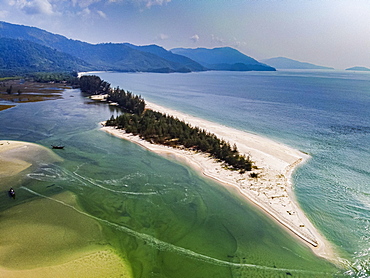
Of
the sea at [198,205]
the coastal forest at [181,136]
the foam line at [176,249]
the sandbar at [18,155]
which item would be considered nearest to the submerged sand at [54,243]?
the sea at [198,205]

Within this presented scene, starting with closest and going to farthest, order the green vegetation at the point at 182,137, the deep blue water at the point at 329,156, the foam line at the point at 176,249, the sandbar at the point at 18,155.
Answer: the foam line at the point at 176,249, the deep blue water at the point at 329,156, the sandbar at the point at 18,155, the green vegetation at the point at 182,137

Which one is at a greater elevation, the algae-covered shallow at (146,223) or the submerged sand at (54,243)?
the algae-covered shallow at (146,223)

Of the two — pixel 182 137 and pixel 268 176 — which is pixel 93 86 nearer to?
pixel 182 137

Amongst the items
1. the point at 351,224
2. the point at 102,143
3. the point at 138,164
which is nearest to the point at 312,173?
the point at 351,224

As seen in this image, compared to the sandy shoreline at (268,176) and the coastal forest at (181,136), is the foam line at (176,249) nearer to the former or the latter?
the sandy shoreline at (268,176)

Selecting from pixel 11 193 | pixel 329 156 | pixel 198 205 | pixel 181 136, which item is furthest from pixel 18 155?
pixel 329 156

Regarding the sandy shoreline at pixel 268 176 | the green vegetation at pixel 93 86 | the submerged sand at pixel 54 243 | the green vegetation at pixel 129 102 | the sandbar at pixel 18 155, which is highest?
the green vegetation at pixel 93 86

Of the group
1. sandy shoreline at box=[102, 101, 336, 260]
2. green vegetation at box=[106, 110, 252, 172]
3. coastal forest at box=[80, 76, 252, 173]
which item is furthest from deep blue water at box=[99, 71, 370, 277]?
green vegetation at box=[106, 110, 252, 172]

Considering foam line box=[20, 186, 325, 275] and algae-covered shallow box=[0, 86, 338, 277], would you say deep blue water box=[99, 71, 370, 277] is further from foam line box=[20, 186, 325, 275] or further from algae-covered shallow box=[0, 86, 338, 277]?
foam line box=[20, 186, 325, 275]
